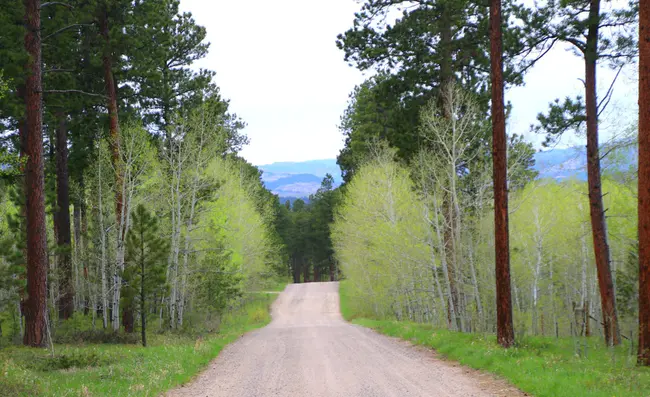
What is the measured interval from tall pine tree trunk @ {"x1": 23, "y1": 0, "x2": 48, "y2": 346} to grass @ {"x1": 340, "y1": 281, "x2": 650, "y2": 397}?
10.6 m

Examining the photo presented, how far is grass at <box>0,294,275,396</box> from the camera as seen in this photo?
8.37 m

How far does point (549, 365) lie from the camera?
976 centimetres

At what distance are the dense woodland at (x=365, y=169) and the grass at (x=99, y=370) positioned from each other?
7.97ft

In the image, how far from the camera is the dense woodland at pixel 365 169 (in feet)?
43.6

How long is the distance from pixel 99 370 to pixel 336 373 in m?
4.92

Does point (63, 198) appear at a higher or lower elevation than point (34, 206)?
higher

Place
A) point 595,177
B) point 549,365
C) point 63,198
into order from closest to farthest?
point 549,365
point 595,177
point 63,198

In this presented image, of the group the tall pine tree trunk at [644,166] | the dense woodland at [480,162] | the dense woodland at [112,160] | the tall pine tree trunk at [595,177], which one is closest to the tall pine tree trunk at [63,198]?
the dense woodland at [112,160]

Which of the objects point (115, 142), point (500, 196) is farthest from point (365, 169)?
point (500, 196)

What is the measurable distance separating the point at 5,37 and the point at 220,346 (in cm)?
1112

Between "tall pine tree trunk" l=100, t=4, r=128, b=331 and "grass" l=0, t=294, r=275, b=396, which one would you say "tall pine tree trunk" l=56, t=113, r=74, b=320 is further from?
"grass" l=0, t=294, r=275, b=396

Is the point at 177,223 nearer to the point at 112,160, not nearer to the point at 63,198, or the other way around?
the point at 112,160

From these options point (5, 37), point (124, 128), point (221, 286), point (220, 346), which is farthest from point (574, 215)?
point (5, 37)

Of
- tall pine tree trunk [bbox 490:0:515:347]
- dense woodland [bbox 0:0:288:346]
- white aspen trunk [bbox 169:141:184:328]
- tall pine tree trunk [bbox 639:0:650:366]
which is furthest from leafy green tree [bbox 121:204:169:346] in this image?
tall pine tree trunk [bbox 639:0:650:366]
